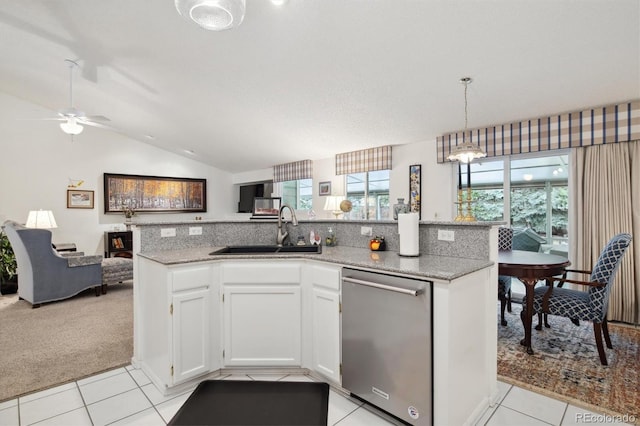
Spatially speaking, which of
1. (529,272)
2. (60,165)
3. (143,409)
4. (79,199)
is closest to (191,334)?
(143,409)

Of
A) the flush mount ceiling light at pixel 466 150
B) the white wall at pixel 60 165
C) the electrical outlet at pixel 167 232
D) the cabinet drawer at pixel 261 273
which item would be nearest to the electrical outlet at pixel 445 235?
the cabinet drawer at pixel 261 273

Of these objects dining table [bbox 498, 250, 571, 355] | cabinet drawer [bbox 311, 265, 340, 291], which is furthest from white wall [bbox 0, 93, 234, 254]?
dining table [bbox 498, 250, 571, 355]

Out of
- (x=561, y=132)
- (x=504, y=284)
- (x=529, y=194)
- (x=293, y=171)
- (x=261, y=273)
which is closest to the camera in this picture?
(x=261, y=273)

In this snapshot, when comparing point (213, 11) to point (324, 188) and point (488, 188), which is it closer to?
point (488, 188)

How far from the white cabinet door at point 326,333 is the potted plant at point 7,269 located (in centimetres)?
536

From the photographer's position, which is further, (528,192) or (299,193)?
(299,193)

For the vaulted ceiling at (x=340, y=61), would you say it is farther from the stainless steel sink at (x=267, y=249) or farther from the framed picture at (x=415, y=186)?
the stainless steel sink at (x=267, y=249)

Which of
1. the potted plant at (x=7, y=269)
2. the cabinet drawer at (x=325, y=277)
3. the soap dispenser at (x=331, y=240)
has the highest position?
the soap dispenser at (x=331, y=240)

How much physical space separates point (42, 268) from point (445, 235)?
15.9 ft

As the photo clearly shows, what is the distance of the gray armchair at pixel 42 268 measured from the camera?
13.1 ft

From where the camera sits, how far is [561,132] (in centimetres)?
368

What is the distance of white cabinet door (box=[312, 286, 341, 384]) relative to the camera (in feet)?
6.58

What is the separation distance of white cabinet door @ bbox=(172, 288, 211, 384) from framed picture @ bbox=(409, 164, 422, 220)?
3.69 metres

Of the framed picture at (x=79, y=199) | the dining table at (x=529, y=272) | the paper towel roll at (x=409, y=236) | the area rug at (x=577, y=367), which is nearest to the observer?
the area rug at (x=577, y=367)
